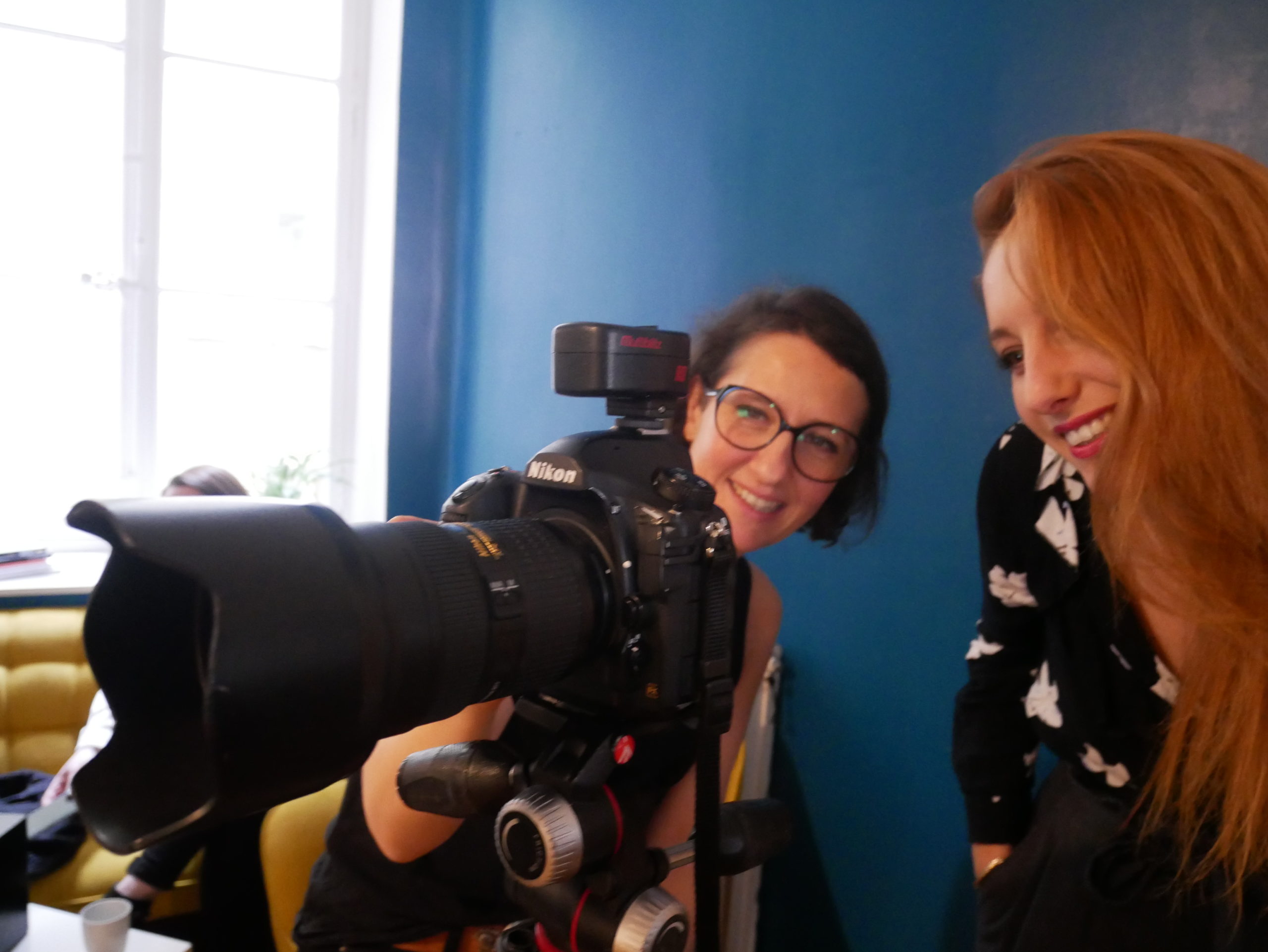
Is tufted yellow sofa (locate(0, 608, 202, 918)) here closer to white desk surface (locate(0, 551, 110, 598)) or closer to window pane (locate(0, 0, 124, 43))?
white desk surface (locate(0, 551, 110, 598))

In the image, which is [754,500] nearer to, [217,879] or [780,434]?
[780,434]

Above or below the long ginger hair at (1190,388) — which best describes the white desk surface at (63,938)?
below

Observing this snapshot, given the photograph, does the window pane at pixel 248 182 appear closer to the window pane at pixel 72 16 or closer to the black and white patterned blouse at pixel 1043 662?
the window pane at pixel 72 16

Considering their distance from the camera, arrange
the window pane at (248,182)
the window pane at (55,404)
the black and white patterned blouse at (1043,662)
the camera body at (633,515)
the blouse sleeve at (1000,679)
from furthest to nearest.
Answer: the window pane at (248,182) < the window pane at (55,404) < the blouse sleeve at (1000,679) < the black and white patterned blouse at (1043,662) < the camera body at (633,515)

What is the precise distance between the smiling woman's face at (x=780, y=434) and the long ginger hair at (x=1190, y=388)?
11.1 inches

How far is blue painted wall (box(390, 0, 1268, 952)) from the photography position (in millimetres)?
1019

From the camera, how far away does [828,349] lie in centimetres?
95

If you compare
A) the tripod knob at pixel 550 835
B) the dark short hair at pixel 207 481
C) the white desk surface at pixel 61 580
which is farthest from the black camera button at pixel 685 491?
the white desk surface at pixel 61 580

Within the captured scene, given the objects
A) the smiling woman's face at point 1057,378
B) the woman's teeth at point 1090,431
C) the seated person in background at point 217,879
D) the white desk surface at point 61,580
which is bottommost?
the seated person in background at point 217,879

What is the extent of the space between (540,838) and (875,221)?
1.05 metres

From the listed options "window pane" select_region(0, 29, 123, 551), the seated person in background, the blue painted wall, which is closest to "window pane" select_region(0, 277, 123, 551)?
"window pane" select_region(0, 29, 123, 551)

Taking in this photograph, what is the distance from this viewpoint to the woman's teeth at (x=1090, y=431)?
2.22 feet

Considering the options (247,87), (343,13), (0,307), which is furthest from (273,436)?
(343,13)

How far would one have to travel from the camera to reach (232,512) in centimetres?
41
